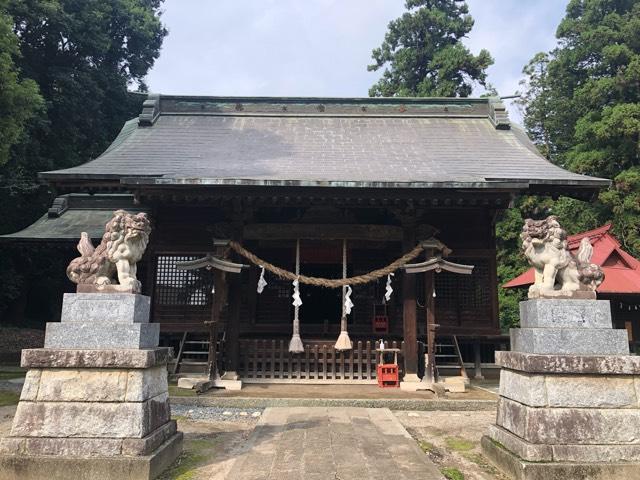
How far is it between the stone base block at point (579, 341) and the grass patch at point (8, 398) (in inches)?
333

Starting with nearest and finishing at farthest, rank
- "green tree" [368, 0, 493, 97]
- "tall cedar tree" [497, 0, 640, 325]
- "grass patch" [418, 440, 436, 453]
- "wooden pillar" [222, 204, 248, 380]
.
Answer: "grass patch" [418, 440, 436, 453] → "wooden pillar" [222, 204, 248, 380] → "tall cedar tree" [497, 0, 640, 325] → "green tree" [368, 0, 493, 97]

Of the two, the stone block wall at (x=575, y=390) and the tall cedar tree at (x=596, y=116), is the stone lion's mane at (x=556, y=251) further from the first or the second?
the tall cedar tree at (x=596, y=116)

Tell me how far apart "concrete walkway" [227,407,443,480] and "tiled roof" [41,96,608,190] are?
171 inches

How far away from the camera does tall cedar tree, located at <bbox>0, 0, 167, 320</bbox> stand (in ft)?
61.9

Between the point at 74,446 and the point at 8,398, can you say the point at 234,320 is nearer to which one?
the point at 8,398

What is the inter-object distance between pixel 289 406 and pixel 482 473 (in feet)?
12.5

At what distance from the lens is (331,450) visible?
197 inches

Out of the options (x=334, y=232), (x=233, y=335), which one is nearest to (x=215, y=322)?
(x=233, y=335)

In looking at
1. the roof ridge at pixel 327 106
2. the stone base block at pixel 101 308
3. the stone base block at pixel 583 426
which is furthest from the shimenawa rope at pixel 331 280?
the roof ridge at pixel 327 106

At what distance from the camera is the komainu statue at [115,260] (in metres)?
4.71

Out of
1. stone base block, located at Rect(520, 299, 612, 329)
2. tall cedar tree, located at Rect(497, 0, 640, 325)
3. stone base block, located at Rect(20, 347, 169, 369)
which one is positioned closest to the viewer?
stone base block, located at Rect(20, 347, 169, 369)

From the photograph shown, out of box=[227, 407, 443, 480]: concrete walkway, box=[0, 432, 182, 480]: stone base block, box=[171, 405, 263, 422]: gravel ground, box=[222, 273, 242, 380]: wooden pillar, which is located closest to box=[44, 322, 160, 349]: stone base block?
box=[0, 432, 182, 480]: stone base block

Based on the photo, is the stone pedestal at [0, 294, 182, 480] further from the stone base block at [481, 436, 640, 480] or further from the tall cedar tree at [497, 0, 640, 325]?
the tall cedar tree at [497, 0, 640, 325]

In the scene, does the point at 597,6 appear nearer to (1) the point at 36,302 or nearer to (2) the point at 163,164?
(2) the point at 163,164
